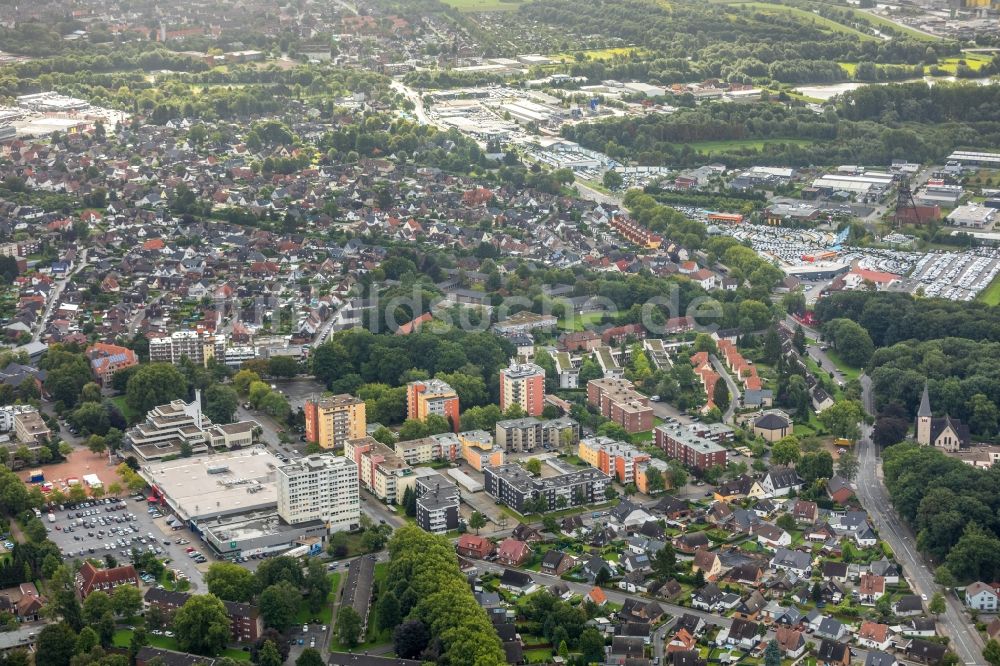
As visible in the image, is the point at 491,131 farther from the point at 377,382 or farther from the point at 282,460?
the point at 282,460

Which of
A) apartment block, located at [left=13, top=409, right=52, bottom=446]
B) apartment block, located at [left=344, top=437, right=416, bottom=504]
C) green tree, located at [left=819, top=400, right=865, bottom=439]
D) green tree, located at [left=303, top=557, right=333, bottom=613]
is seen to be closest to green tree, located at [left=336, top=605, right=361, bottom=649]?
green tree, located at [left=303, top=557, right=333, bottom=613]

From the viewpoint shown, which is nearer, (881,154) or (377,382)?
(377,382)

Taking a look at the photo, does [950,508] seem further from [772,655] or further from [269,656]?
[269,656]

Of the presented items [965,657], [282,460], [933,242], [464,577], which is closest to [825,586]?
[965,657]

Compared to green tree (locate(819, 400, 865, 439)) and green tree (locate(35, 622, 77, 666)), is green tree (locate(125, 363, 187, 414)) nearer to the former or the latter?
green tree (locate(35, 622, 77, 666))

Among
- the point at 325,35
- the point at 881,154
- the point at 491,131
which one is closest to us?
the point at 881,154

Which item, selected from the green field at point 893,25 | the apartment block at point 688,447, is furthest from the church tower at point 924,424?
the green field at point 893,25

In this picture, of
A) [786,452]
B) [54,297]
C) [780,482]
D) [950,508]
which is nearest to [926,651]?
[950,508]
